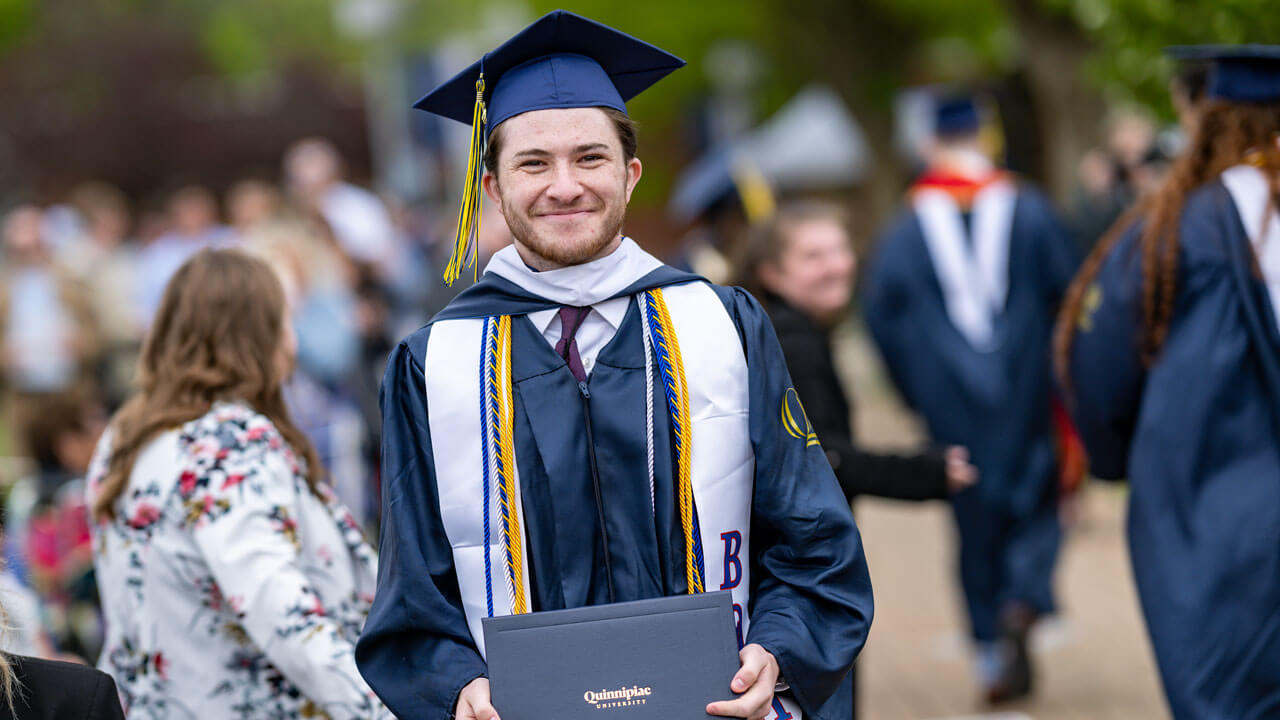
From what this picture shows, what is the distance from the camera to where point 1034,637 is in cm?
720

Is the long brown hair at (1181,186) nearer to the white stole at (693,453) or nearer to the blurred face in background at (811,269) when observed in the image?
the blurred face in background at (811,269)

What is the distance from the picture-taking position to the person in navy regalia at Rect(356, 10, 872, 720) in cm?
263

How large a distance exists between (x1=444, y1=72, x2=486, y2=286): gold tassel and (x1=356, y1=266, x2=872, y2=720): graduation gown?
200 millimetres

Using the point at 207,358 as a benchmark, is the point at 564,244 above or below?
above

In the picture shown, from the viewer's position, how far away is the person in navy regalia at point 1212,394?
12.0 feet

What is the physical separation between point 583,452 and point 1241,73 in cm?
224

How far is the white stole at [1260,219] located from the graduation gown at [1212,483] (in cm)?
2

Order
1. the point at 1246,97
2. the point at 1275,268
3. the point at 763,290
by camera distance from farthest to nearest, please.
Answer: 1. the point at 763,290
2. the point at 1246,97
3. the point at 1275,268

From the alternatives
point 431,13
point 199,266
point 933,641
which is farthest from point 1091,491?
point 431,13

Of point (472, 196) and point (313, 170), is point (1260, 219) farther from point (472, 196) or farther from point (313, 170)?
point (313, 170)

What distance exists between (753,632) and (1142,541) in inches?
62.9

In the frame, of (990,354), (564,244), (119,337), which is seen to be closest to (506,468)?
(564,244)

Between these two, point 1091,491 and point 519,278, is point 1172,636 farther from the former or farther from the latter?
point 1091,491

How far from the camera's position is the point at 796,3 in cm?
1816
